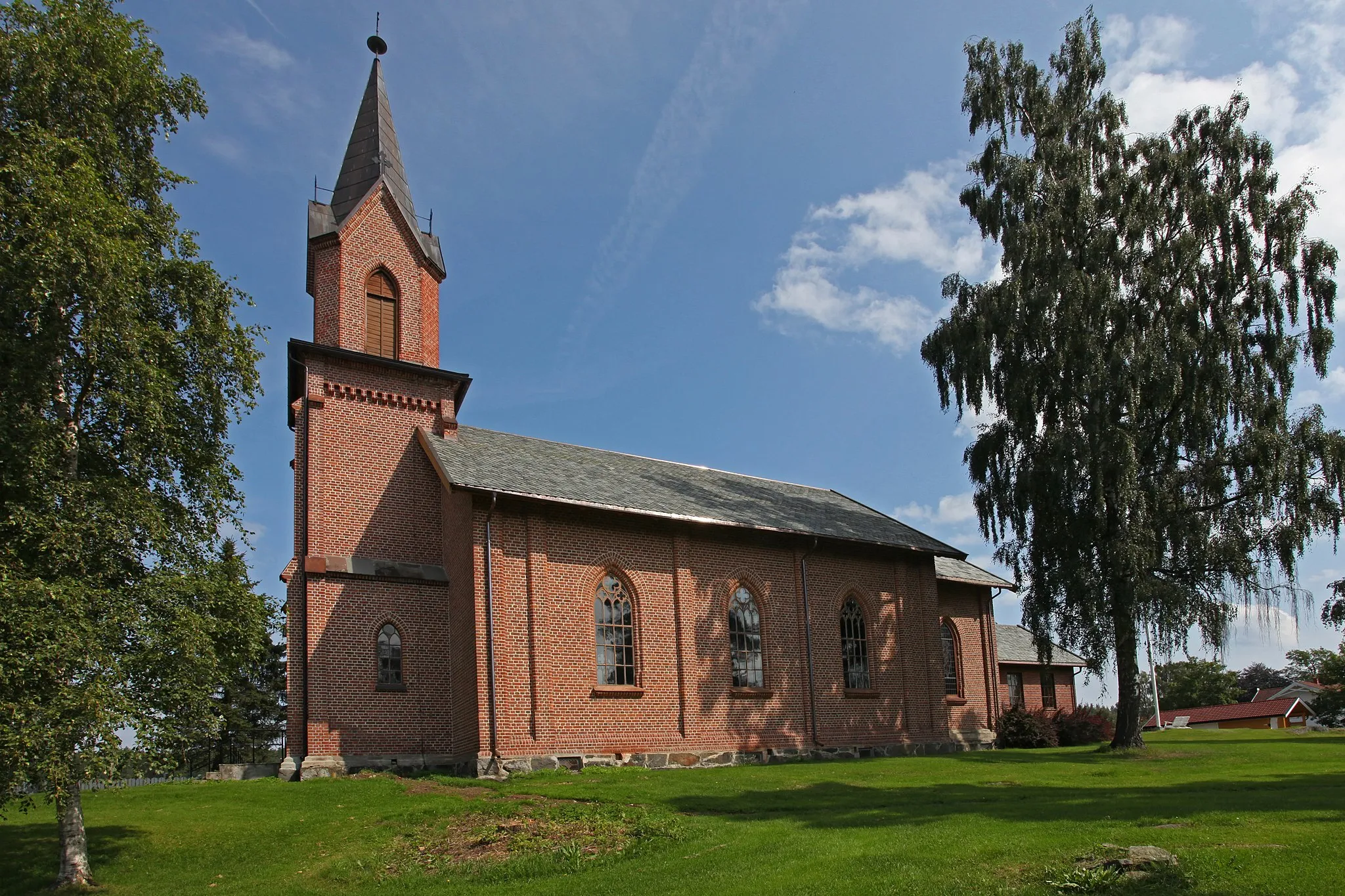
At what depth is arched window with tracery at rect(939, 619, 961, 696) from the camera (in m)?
31.1

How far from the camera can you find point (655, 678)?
2352cm

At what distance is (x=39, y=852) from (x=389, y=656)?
8818 mm

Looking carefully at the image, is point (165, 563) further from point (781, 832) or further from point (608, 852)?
point (781, 832)

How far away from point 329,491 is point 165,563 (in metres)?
9.08

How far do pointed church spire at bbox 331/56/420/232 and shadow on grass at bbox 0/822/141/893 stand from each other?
623 inches

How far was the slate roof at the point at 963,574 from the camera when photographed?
31.8 m

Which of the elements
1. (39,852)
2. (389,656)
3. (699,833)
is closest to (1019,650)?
(389,656)

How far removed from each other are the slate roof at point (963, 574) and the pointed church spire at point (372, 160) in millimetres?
19200

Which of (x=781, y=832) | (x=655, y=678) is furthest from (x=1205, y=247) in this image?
(x=781, y=832)

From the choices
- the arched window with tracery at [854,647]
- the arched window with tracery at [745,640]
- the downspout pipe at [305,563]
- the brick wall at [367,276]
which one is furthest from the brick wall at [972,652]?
the downspout pipe at [305,563]

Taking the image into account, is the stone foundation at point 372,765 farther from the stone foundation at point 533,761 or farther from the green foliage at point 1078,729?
the green foliage at point 1078,729

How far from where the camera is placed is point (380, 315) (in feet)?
84.9

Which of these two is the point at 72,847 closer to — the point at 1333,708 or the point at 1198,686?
the point at 1333,708

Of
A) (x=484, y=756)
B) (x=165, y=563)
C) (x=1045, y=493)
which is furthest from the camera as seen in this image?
(x=1045, y=493)
